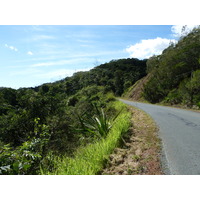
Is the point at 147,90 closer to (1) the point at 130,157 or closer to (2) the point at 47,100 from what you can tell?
(2) the point at 47,100

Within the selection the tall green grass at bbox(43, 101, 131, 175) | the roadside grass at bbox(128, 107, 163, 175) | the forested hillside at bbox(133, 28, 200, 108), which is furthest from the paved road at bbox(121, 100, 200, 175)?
the forested hillside at bbox(133, 28, 200, 108)

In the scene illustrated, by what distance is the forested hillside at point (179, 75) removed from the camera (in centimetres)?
1767

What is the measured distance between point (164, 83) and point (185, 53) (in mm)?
4985

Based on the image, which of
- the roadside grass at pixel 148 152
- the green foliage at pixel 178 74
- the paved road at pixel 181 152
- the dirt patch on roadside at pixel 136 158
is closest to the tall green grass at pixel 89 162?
the dirt patch on roadside at pixel 136 158

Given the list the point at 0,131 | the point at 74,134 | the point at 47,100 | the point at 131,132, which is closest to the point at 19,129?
the point at 0,131

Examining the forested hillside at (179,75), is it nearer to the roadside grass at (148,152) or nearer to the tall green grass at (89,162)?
the roadside grass at (148,152)

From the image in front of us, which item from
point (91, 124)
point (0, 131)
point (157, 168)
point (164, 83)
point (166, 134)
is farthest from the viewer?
point (164, 83)

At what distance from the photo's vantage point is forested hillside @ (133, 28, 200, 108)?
17.7 meters

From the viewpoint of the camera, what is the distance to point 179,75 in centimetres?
2269

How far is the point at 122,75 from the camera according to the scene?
2304 inches

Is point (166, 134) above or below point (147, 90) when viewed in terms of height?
below

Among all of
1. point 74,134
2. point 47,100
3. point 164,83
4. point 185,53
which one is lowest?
point 74,134

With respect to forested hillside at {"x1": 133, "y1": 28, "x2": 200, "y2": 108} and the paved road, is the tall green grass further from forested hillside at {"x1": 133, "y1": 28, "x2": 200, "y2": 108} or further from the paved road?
forested hillside at {"x1": 133, "y1": 28, "x2": 200, "y2": 108}

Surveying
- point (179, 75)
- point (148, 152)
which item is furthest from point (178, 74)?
point (148, 152)
